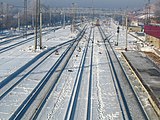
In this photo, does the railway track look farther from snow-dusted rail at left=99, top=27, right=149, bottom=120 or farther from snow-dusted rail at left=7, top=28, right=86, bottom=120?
snow-dusted rail at left=99, top=27, right=149, bottom=120

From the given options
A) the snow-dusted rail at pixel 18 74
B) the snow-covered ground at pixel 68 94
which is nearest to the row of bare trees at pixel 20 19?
the snow-dusted rail at pixel 18 74

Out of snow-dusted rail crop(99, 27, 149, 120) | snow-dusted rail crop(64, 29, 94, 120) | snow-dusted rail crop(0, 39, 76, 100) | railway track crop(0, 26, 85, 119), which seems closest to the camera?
snow-dusted rail crop(64, 29, 94, 120)

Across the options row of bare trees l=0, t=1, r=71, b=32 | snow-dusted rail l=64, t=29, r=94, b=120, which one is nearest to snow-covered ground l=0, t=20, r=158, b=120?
snow-dusted rail l=64, t=29, r=94, b=120

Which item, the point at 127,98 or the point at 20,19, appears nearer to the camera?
the point at 127,98

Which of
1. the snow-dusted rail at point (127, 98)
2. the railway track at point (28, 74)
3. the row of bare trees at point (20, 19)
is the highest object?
the row of bare trees at point (20, 19)

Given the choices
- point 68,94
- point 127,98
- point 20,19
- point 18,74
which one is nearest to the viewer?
point 127,98

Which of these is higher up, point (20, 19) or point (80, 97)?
point (20, 19)

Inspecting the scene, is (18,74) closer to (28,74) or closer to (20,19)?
(28,74)

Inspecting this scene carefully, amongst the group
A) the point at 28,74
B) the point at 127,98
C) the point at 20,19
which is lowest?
the point at 127,98

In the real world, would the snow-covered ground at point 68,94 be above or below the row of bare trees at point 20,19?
below

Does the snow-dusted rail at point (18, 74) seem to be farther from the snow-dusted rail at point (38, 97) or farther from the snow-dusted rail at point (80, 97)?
the snow-dusted rail at point (80, 97)

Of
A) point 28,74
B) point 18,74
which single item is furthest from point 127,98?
point 18,74

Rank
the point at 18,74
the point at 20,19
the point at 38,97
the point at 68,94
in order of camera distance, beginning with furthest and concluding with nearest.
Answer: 1. the point at 20,19
2. the point at 18,74
3. the point at 68,94
4. the point at 38,97

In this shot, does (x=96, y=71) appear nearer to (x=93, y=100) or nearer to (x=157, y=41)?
(x=93, y=100)
